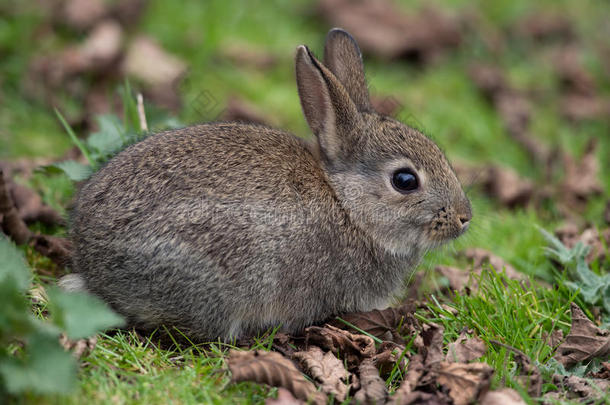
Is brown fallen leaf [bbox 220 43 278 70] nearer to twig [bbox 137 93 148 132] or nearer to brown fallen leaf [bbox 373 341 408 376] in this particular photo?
twig [bbox 137 93 148 132]

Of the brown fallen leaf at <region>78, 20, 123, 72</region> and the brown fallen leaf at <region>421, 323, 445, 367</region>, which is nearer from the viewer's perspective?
the brown fallen leaf at <region>421, 323, 445, 367</region>

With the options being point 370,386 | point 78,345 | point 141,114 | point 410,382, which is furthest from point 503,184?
point 78,345

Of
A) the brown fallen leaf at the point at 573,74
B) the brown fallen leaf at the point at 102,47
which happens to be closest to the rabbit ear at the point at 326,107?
the brown fallen leaf at the point at 102,47

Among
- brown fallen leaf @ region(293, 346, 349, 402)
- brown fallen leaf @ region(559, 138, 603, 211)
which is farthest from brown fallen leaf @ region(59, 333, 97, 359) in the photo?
brown fallen leaf @ region(559, 138, 603, 211)

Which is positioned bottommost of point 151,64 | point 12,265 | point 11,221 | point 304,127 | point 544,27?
point 11,221

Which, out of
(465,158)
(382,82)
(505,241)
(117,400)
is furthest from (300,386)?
(382,82)

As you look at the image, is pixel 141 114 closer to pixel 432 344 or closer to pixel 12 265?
pixel 12 265

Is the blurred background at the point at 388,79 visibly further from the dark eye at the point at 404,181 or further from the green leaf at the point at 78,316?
the green leaf at the point at 78,316
